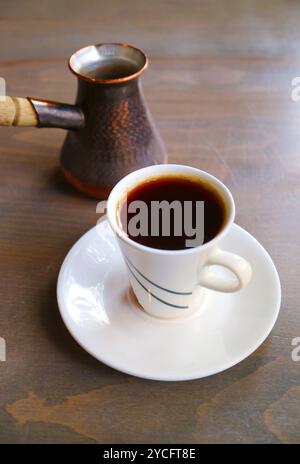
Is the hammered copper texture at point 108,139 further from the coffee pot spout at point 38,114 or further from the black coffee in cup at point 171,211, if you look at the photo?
the black coffee in cup at point 171,211

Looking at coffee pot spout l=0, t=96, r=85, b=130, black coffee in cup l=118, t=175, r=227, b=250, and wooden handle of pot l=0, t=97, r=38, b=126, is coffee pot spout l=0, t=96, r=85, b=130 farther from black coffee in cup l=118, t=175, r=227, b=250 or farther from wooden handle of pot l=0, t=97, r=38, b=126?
black coffee in cup l=118, t=175, r=227, b=250

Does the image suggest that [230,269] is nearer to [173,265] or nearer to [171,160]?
[173,265]

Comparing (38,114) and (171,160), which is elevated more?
(38,114)

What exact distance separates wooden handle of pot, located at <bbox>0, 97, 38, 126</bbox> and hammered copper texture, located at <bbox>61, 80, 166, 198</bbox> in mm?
84

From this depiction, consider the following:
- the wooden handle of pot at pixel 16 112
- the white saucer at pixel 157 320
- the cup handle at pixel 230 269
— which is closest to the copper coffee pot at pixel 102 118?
the wooden handle of pot at pixel 16 112

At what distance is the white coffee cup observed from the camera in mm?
544

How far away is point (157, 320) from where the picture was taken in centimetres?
62

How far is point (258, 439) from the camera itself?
52 centimetres

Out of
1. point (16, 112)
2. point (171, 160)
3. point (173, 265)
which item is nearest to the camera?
point (173, 265)

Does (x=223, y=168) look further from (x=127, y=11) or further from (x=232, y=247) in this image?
(x=127, y=11)

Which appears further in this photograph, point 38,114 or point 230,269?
point 38,114

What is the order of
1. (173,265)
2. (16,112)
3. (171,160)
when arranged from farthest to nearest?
(171,160) < (16,112) < (173,265)

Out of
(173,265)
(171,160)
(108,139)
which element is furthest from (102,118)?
(173,265)

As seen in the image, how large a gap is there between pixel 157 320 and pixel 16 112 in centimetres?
38
